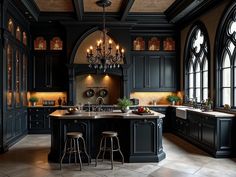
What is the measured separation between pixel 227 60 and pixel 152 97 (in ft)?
12.8

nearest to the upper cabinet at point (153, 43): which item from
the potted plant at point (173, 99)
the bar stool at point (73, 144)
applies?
the potted plant at point (173, 99)

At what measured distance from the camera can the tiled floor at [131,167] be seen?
16.8ft

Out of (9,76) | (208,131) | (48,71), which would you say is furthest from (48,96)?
(208,131)

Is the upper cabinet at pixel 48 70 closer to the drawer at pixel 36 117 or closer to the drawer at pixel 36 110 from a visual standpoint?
the drawer at pixel 36 110

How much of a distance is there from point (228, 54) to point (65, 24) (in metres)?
5.46

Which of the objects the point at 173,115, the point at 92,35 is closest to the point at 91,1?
the point at 92,35

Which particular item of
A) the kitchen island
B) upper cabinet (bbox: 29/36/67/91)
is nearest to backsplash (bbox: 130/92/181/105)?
upper cabinet (bbox: 29/36/67/91)

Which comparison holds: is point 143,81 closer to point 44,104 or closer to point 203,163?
point 44,104

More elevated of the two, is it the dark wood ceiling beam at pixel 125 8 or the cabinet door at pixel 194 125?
the dark wood ceiling beam at pixel 125 8

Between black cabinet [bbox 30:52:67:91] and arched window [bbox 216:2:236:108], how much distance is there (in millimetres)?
5309

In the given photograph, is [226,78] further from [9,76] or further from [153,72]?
[9,76]

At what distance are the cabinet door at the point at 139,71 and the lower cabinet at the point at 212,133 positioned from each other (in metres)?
2.94

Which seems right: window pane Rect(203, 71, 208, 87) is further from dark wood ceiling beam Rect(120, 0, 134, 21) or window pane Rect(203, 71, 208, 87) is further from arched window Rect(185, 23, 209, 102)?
dark wood ceiling beam Rect(120, 0, 134, 21)

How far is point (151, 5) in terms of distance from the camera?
343 inches
